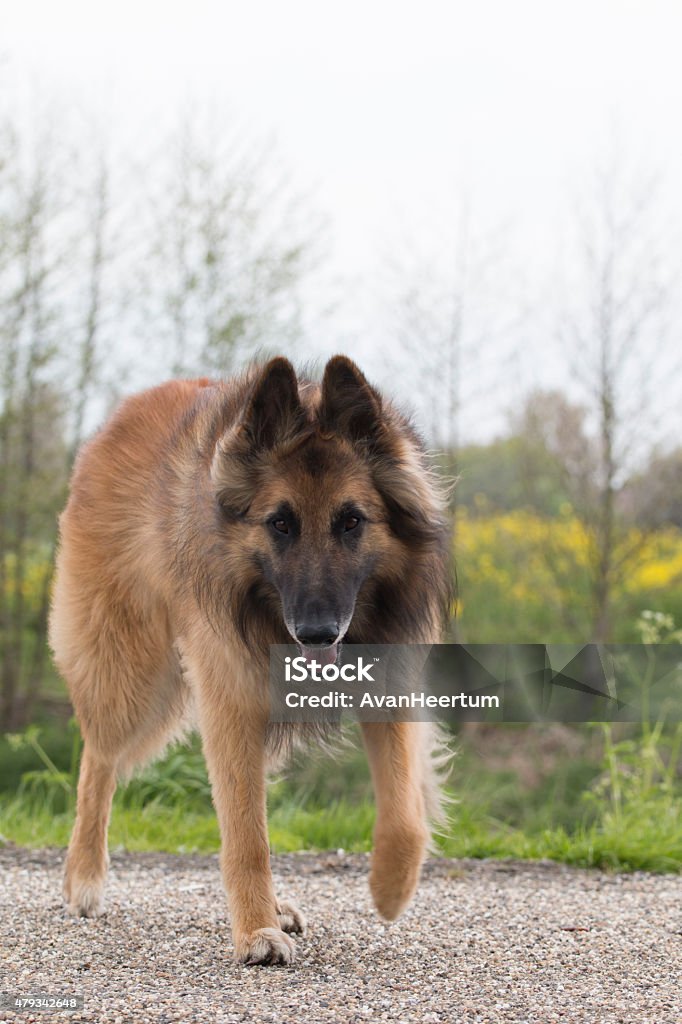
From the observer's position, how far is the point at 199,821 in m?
6.35

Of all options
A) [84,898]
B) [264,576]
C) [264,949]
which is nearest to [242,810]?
[264,949]

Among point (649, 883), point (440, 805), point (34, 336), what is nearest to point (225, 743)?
point (440, 805)

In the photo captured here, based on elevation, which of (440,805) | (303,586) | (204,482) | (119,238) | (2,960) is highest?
(119,238)

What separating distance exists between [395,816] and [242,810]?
525 mm

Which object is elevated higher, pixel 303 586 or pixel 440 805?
pixel 303 586

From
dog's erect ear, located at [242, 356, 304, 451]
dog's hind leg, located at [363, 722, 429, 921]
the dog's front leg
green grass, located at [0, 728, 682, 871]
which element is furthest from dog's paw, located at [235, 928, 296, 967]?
dog's erect ear, located at [242, 356, 304, 451]

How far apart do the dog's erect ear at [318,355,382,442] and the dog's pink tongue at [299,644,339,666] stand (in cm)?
70

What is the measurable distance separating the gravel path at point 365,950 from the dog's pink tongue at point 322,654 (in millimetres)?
984

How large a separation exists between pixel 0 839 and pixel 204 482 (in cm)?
304

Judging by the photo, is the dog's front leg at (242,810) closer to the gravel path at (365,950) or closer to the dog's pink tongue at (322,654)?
the gravel path at (365,950)

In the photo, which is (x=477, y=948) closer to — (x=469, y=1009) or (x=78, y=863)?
(x=469, y=1009)

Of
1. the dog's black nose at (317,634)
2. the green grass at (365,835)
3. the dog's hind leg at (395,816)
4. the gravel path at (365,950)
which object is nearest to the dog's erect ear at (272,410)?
the dog's black nose at (317,634)

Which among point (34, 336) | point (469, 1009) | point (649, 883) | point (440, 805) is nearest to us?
point (469, 1009)

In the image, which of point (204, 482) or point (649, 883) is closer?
point (204, 482)
